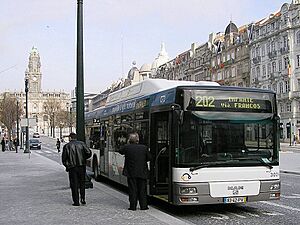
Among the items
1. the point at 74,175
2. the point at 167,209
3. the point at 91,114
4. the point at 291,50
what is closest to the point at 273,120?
the point at 167,209

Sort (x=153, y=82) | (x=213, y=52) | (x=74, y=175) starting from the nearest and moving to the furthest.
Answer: (x=74, y=175) < (x=153, y=82) < (x=213, y=52)

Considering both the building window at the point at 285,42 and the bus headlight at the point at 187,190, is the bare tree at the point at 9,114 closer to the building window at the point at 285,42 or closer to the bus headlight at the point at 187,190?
the building window at the point at 285,42

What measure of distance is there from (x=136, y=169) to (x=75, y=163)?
169cm

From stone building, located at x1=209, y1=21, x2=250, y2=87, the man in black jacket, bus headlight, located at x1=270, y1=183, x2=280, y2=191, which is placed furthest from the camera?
stone building, located at x1=209, y1=21, x2=250, y2=87

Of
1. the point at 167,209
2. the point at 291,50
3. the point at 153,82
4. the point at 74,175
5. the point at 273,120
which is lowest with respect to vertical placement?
the point at 167,209

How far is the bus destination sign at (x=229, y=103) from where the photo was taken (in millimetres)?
10755

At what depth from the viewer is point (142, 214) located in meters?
10.5

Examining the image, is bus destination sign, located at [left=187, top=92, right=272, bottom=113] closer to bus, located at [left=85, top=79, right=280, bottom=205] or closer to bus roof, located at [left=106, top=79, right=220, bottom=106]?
bus, located at [left=85, top=79, right=280, bottom=205]

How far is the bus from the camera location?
10.6m

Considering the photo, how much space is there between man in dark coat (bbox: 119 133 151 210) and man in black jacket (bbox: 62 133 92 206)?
133 cm

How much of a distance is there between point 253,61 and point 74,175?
74.2 meters

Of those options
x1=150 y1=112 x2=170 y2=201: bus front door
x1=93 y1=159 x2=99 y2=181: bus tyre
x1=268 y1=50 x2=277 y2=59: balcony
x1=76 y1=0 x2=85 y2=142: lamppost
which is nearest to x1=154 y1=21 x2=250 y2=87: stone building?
x1=268 y1=50 x2=277 y2=59: balcony

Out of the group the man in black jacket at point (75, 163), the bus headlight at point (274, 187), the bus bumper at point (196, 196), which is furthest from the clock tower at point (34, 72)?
the bus bumper at point (196, 196)

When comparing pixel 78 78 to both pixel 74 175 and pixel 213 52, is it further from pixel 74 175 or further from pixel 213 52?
pixel 213 52
